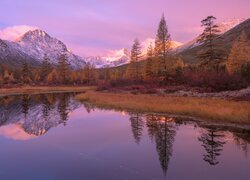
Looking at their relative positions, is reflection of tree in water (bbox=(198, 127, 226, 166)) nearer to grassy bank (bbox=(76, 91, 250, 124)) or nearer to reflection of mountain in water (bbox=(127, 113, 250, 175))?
reflection of mountain in water (bbox=(127, 113, 250, 175))

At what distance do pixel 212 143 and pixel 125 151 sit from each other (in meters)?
6.01

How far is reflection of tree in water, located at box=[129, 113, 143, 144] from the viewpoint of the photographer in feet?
76.1

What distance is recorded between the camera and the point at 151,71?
82.1 meters

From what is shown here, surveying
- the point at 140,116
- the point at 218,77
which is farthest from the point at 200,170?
the point at 218,77

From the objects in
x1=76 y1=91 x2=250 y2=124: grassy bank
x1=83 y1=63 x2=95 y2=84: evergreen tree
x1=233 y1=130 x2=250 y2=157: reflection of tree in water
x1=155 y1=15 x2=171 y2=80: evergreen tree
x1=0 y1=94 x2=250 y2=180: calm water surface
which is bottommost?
x1=0 y1=94 x2=250 y2=180: calm water surface

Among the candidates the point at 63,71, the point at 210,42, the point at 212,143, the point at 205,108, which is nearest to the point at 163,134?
the point at 212,143

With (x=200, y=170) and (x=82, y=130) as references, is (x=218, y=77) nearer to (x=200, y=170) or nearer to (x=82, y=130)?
(x=82, y=130)

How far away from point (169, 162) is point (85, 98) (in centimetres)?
4290

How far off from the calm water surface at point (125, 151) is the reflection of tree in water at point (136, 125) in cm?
9

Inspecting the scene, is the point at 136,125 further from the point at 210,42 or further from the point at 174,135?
the point at 210,42

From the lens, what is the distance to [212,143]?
20172 mm

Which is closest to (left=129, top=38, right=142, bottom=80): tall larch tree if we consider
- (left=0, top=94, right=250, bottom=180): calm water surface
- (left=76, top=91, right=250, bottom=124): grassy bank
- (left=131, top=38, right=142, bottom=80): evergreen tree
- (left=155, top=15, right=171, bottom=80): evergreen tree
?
(left=131, top=38, right=142, bottom=80): evergreen tree

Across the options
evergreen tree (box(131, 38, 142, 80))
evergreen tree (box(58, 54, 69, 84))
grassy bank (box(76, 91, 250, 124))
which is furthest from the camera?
evergreen tree (box(58, 54, 69, 84))

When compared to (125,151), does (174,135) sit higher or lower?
higher
